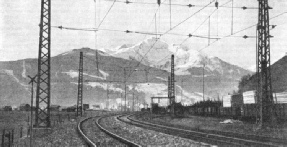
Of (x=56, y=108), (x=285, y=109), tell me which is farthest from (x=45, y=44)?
(x=56, y=108)

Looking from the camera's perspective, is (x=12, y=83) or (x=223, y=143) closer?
(x=223, y=143)

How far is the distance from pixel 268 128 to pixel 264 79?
3.82m

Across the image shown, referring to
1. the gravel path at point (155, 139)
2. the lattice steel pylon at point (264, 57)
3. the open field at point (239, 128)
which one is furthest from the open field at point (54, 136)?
the lattice steel pylon at point (264, 57)

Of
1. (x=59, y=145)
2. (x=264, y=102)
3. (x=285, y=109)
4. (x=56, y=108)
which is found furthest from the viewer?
(x=56, y=108)

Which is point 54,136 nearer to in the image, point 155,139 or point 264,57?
point 155,139

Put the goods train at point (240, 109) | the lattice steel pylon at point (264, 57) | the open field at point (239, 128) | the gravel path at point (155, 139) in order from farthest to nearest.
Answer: the goods train at point (240, 109) < the lattice steel pylon at point (264, 57) < the open field at point (239, 128) < the gravel path at point (155, 139)

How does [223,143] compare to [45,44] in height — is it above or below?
below

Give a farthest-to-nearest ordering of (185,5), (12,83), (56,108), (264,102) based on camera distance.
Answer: (12,83), (56,108), (264,102), (185,5)

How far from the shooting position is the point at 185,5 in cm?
2483

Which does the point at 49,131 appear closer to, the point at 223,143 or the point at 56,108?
the point at 223,143

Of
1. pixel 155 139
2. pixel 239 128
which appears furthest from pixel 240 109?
pixel 155 139

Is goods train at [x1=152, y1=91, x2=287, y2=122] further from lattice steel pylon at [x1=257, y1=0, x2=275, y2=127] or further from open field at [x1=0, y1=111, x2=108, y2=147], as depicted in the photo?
open field at [x1=0, y1=111, x2=108, y2=147]

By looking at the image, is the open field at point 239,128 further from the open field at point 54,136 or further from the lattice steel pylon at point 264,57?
the open field at point 54,136

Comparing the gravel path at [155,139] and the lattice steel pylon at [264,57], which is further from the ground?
the lattice steel pylon at [264,57]
